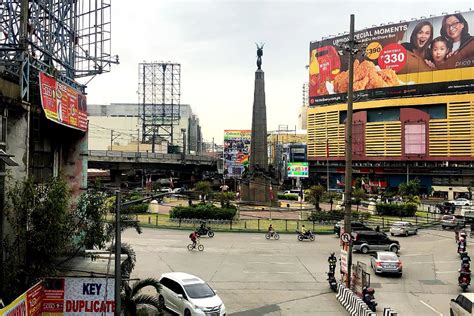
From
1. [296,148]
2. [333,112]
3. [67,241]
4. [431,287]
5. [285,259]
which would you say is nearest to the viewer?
[67,241]

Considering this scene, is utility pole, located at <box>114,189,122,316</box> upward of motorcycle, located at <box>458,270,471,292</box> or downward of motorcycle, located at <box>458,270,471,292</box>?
upward

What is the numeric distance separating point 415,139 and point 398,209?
42.0 metres

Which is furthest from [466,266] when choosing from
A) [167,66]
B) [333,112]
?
[167,66]

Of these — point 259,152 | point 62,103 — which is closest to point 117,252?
point 62,103

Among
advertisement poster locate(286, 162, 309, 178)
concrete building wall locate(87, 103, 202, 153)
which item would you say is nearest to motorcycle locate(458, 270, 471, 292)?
advertisement poster locate(286, 162, 309, 178)

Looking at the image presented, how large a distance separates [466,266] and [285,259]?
9.54 m

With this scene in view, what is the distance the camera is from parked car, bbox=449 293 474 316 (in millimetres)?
14070

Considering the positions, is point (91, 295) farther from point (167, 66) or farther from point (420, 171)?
point (167, 66)

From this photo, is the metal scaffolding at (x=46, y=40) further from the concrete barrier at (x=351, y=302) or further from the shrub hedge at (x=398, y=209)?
the shrub hedge at (x=398, y=209)

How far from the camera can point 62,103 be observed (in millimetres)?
16094

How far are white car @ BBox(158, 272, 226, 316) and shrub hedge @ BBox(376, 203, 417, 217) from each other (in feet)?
126

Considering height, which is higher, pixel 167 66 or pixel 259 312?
pixel 167 66

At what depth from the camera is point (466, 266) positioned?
2133 cm

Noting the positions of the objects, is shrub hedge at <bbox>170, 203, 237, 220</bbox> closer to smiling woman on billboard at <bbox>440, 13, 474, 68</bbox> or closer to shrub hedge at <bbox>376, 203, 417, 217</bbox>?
shrub hedge at <bbox>376, 203, 417, 217</bbox>
